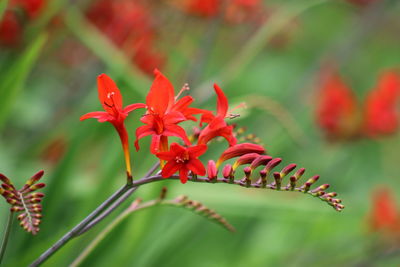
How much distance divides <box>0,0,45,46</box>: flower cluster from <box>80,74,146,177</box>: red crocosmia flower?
675mm

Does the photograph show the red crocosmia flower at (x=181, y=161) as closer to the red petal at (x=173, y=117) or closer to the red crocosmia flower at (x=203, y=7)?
the red petal at (x=173, y=117)

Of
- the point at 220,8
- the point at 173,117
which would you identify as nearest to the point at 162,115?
the point at 173,117

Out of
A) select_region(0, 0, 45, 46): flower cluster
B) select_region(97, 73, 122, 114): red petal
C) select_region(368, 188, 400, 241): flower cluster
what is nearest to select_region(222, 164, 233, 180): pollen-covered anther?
select_region(97, 73, 122, 114): red petal

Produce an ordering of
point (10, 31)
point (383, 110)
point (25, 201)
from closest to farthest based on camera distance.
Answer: point (25, 201)
point (10, 31)
point (383, 110)

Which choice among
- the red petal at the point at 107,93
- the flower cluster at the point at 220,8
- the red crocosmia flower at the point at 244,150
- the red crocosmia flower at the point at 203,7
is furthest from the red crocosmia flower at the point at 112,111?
the red crocosmia flower at the point at 203,7

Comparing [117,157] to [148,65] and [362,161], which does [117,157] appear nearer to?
[148,65]

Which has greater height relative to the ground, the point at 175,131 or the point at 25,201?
the point at 175,131

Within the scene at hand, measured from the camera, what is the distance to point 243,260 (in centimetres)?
165

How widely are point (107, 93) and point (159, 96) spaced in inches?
2.1

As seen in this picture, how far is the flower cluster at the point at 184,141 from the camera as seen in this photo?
22.6 inches

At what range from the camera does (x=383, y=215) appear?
1644 mm

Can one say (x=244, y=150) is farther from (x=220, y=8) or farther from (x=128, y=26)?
(x=128, y=26)

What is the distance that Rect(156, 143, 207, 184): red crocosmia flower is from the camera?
Answer: 57 centimetres

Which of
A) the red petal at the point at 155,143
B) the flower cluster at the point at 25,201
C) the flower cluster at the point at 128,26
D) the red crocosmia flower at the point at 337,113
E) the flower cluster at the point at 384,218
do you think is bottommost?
the flower cluster at the point at 25,201
